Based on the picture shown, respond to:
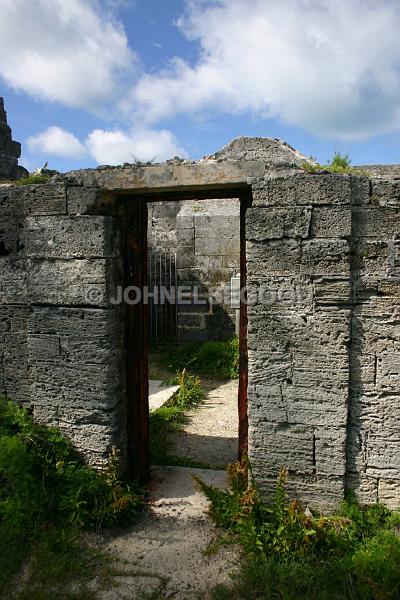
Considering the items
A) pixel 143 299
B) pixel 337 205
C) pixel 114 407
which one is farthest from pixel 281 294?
pixel 114 407

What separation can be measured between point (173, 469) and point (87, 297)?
6.70 feet

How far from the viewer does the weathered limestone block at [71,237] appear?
3.72 meters

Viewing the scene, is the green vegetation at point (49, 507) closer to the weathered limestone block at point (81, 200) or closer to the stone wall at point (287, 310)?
the stone wall at point (287, 310)

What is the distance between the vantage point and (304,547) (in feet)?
10.3

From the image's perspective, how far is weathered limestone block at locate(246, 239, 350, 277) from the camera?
3.23 meters

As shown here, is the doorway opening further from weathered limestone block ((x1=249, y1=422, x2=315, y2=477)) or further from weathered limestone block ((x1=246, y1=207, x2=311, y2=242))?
weathered limestone block ((x1=246, y1=207, x2=311, y2=242))

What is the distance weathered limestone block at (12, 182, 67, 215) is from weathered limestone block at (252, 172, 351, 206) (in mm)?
1533

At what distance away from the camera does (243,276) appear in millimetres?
3865

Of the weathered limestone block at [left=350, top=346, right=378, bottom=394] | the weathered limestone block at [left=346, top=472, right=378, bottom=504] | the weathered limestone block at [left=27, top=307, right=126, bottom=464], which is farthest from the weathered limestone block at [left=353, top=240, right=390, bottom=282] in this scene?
the weathered limestone block at [left=27, top=307, right=126, bottom=464]

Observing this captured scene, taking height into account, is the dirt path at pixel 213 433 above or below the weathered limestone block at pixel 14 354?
below

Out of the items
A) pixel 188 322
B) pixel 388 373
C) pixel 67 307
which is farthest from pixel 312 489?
pixel 188 322

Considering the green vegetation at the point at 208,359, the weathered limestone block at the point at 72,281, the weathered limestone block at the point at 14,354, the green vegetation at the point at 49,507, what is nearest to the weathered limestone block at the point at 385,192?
the weathered limestone block at the point at 72,281

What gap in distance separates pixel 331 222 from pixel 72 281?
2.02 m

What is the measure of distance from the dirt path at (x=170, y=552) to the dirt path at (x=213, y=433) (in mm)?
1036
